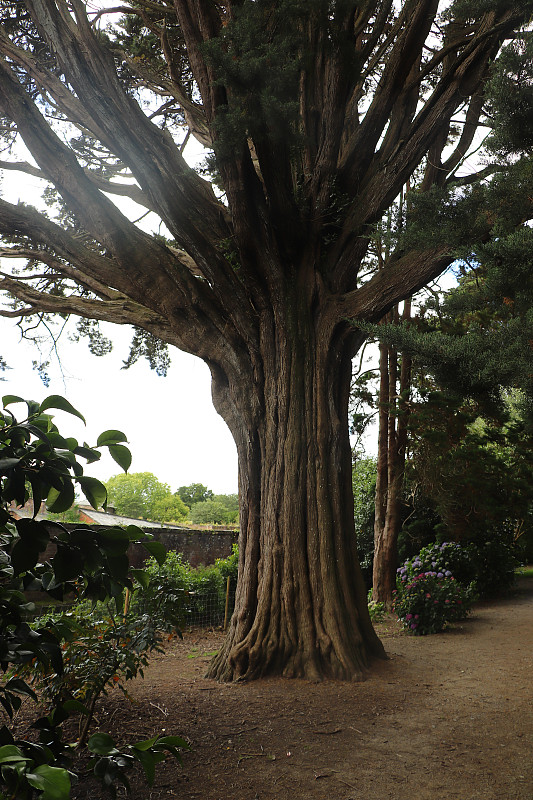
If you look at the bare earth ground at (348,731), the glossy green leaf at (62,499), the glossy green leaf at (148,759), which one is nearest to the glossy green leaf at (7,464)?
the glossy green leaf at (62,499)

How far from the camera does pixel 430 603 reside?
863cm

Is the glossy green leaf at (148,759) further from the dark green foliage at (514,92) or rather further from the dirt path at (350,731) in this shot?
the dark green foliage at (514,92)

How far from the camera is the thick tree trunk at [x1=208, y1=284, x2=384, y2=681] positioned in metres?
5.77

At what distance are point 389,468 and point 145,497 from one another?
205 feet

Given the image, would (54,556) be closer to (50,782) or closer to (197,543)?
(50,782)

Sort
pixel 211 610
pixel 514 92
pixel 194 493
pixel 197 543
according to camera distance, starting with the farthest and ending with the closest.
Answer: pixel 194 493
pixel 197 543
pixel 211 610
pixel 514 92

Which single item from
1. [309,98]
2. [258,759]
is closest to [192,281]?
[309,98]

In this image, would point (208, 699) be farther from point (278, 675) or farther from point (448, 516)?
point (448, 516)

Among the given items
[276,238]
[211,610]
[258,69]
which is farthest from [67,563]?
[211,610]

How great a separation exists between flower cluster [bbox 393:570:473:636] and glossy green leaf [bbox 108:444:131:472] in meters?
8.30

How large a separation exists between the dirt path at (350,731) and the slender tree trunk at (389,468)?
4.41 m

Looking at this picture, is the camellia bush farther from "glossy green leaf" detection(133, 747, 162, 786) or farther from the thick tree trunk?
the thick tree trunk

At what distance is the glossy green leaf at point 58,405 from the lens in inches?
49.5

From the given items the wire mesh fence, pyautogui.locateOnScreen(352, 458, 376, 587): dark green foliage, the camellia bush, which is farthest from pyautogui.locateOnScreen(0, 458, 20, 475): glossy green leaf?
pyautogui.locateOnScreen(352, 458, 376, 587): dark green foliage
